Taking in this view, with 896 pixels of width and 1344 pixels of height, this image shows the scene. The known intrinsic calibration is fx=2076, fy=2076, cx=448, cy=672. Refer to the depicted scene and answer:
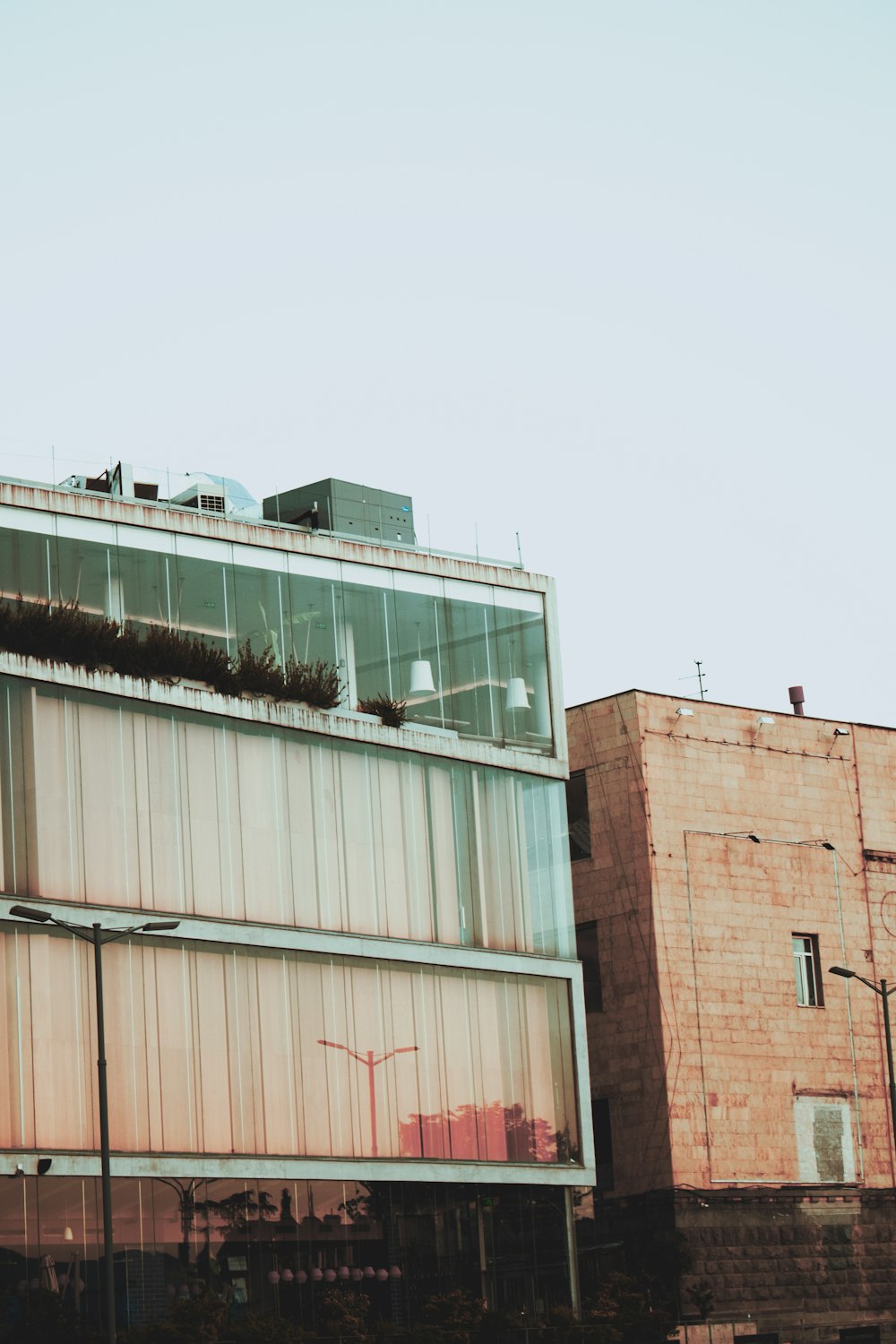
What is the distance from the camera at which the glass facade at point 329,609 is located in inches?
1778

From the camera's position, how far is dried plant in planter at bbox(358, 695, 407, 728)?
4934 centimetres

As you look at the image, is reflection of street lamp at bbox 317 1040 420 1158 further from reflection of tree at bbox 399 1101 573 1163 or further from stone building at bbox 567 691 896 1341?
stone building at bbox 567 691 896 1341

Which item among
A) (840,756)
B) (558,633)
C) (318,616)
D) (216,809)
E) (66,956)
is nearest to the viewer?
(66,956)

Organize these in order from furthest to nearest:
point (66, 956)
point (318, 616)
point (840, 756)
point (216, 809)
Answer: point (840, 756)
point (318, 616)
point (216, 809)
point (66, 956)

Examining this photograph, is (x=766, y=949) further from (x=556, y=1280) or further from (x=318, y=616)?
(x=318, y=616)

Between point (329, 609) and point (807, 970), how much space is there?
18665 mm

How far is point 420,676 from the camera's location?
50.7 m

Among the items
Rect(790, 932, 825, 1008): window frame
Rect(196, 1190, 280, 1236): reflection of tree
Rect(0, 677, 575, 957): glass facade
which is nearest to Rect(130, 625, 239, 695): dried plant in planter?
Rect(0, 677, 575, 957): glass facade

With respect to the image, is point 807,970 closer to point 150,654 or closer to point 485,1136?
point 485,1136

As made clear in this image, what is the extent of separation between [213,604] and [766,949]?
1972 centimetres

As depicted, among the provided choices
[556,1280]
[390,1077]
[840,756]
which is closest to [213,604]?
[390,1077]

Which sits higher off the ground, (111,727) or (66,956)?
(111,727)

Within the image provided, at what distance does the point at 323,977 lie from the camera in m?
46.5

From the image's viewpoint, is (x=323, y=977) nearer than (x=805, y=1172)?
Yes
